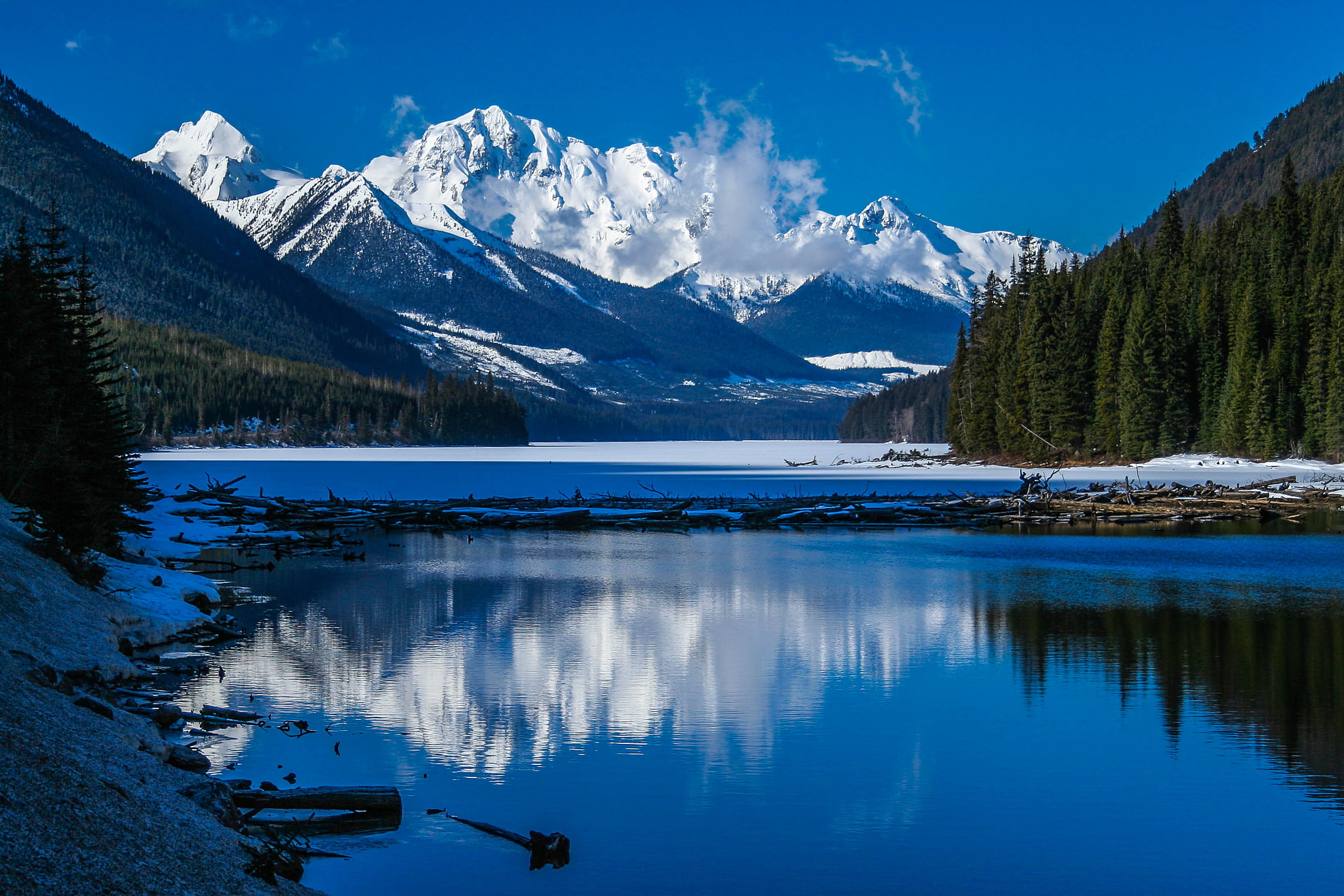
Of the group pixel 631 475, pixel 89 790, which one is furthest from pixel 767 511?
pixel 631 475

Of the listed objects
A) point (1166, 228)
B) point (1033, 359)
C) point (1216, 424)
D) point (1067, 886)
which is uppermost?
point (1166, 228)

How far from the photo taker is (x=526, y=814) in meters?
12.5

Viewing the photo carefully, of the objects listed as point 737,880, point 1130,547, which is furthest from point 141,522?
point 1130,547

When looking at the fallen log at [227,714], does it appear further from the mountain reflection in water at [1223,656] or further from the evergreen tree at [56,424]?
the mountain reflection in water at [1223,656]

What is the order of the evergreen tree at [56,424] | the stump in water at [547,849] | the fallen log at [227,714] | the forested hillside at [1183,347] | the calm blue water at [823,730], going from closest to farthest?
the stump in water at [547,849] → the calm blue water at [823,730] → the fallen log at [227,714] → the evergreen tree at [56,424] → the forested hillside at [1183,347]

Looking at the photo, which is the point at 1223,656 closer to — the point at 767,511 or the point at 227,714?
the point at 227,714

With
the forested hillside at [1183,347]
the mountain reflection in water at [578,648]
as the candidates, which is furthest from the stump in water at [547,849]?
the forested hillside at [1183,347]

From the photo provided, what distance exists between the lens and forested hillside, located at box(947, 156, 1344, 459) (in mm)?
81625

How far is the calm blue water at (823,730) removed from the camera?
11.2 m

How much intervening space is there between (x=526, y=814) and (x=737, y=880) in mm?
2952

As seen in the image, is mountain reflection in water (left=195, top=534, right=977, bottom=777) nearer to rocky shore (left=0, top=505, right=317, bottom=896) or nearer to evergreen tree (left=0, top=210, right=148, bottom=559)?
rocky shore (left=0, top=505, right=317, bottom=896)

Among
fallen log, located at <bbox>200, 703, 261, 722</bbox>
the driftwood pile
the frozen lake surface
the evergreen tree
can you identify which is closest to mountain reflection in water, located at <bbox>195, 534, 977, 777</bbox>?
fallen log, located at <bbox>200, 703, 261, 722</bbox>

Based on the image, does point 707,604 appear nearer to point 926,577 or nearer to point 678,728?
point 926,577

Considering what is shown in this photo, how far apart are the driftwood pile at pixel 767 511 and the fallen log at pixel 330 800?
111ft
